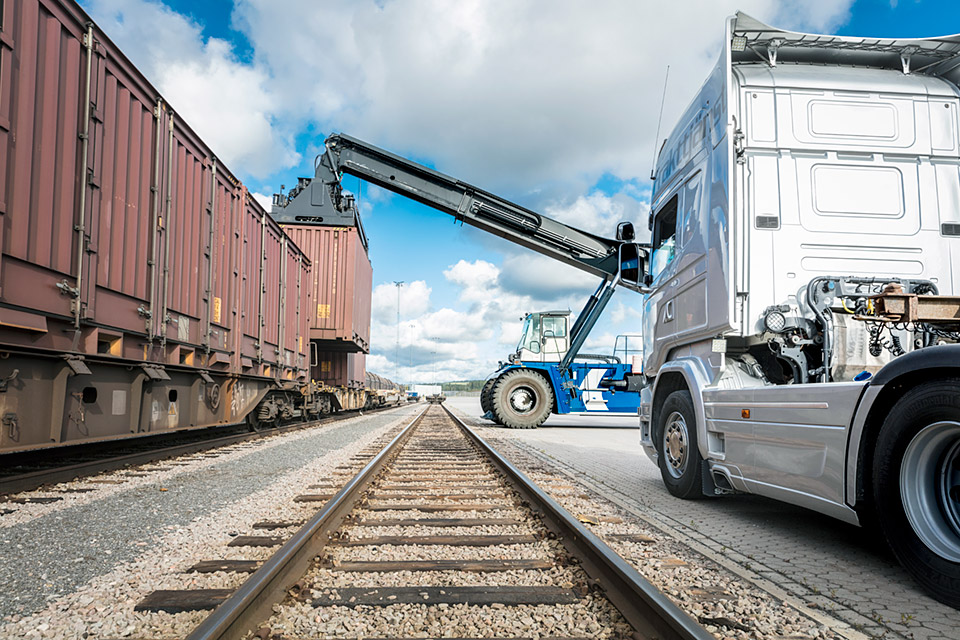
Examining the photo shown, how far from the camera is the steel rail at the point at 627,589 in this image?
2.26 metres

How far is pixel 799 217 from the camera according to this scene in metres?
4.58

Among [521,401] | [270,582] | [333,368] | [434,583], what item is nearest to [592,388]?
[521,401]

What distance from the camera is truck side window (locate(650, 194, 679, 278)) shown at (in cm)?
619

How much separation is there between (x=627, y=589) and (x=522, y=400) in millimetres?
13614

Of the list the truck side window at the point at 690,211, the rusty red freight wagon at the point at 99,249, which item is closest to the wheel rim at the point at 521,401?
the rusty red freight wagon at the point at 99,249

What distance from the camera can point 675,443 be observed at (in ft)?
18.2

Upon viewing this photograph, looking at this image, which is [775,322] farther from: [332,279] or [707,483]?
[332,279]

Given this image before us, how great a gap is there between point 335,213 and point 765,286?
1443 cm

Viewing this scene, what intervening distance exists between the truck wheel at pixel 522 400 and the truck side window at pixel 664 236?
9.78 meters

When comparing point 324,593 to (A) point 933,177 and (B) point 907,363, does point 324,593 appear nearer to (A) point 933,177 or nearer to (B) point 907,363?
(B) point 907,363

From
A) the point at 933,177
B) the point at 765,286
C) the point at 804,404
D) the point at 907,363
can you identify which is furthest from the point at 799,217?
the point at 907,363

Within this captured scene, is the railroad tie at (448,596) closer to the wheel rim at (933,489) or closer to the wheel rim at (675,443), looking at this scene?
the wheel rim at (933,489)

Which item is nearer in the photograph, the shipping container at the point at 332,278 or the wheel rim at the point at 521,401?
the wheel rim at the point at 521,401

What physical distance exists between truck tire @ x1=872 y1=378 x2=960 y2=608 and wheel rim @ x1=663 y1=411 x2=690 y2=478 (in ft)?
7.35
